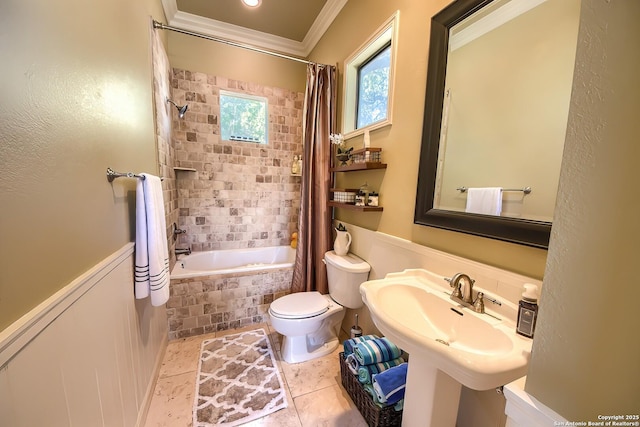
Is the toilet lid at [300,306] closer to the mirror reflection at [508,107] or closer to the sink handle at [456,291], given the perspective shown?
the sink handle at [456,291]

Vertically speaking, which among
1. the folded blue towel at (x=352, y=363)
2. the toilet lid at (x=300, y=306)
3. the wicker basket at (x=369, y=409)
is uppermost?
the toilet lid at (x=300, y=306)

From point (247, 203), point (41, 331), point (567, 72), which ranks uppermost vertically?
point (567, 72)

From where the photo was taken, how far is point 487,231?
38.8 inches

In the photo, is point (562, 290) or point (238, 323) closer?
point (562, 290)

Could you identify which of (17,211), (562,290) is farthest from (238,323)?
(562,290)

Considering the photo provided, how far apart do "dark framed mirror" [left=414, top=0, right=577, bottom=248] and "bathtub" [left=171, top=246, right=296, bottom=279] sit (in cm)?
157

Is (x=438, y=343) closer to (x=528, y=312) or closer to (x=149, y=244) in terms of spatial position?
(x=528, y=312)

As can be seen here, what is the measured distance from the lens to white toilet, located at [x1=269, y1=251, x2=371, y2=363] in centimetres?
168

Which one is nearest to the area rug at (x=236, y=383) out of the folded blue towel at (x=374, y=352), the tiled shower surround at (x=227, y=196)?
the tiled shower surround at (x=227, y=196)

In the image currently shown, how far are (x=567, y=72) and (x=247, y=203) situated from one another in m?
2.67

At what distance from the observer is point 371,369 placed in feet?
4.43

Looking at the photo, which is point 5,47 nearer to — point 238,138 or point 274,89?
point 238,138

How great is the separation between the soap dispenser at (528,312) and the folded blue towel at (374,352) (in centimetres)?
74

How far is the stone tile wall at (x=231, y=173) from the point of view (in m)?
2.50
